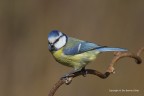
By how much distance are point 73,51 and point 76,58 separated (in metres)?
0.06

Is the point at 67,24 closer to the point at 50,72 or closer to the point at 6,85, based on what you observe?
the point at 50,72

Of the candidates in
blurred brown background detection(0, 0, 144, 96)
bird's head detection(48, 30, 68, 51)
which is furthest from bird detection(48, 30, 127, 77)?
blurred brown background detection(0, 0, 144, 96)

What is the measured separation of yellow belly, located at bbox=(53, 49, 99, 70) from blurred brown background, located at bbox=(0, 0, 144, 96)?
1399 millimetres

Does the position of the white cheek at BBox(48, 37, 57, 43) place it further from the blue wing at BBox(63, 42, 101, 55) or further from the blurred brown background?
the blurred brown background

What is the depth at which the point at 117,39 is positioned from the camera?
4.08 metres

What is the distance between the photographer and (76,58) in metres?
2.28

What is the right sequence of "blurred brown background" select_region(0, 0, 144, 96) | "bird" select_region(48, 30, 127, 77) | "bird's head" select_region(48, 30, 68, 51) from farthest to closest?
"blurred brown background" select_region(0, 0, 144, 96) → "bird" select_region(48, 30, 127, 77) → "bird's head" select_region(48, 30, 68, 51)

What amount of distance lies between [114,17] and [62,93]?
0.85 meters

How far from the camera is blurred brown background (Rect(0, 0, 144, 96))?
3.81 metres

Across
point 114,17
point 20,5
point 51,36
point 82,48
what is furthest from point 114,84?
point 51,36

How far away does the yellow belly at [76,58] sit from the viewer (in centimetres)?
223

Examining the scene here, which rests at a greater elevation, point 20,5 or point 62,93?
point 20,5

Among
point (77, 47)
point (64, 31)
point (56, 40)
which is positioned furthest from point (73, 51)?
point (64, 31)

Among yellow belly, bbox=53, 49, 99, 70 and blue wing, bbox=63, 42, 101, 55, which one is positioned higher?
blue wing, bbox=63, 42, 101, 55
